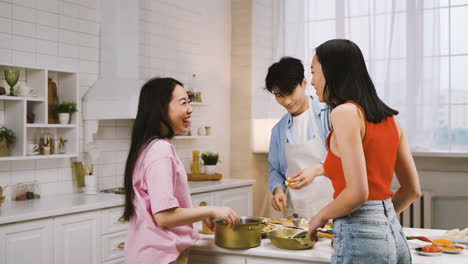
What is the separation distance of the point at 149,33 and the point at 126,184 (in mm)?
3236

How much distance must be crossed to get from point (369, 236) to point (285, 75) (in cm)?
183

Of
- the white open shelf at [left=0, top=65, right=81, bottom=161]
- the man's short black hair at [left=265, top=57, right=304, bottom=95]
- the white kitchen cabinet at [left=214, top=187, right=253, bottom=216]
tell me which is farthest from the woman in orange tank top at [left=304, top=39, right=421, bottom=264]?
the white kitchen cabinet at [left=214, top=187, right=253, bottom=216]

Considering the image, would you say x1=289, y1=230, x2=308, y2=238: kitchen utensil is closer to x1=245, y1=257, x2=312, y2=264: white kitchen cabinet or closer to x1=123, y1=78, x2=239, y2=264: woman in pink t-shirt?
x1=245, y1=257, x2=312, y2=264: white kitchen cabinet

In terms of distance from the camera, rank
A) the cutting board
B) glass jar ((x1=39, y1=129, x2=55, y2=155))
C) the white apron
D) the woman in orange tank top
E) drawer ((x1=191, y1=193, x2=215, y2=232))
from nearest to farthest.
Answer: the woman in orange tank top → the white apron → glass jar ((x1=39, y1=129, x2=55, y2=155)) → drawer ((x1=191, y1=193, x2=215, y2=232)) → the cutting board

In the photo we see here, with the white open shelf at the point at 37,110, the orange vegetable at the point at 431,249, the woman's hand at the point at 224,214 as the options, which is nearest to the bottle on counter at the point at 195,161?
the white open shelf at the point at 37,110

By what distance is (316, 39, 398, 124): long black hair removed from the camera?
1.87 meters

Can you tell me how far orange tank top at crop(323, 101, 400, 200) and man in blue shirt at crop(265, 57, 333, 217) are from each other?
1.54 m

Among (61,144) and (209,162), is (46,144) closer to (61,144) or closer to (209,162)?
(61,144)

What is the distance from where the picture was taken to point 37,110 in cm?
402

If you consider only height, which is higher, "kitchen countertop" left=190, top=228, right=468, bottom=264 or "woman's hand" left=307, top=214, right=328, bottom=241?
"woman's hand" left=307, top=214, right=328, bottom=241

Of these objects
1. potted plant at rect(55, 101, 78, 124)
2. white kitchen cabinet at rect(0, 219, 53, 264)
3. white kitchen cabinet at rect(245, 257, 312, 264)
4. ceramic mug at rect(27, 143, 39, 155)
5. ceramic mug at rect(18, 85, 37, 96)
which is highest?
ceramic mug at rect(18, 85, 37, 96)

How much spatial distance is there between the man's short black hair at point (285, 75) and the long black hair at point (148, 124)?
4.22 feet

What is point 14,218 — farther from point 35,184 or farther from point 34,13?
point 34,13

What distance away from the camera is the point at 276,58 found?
244 inches
